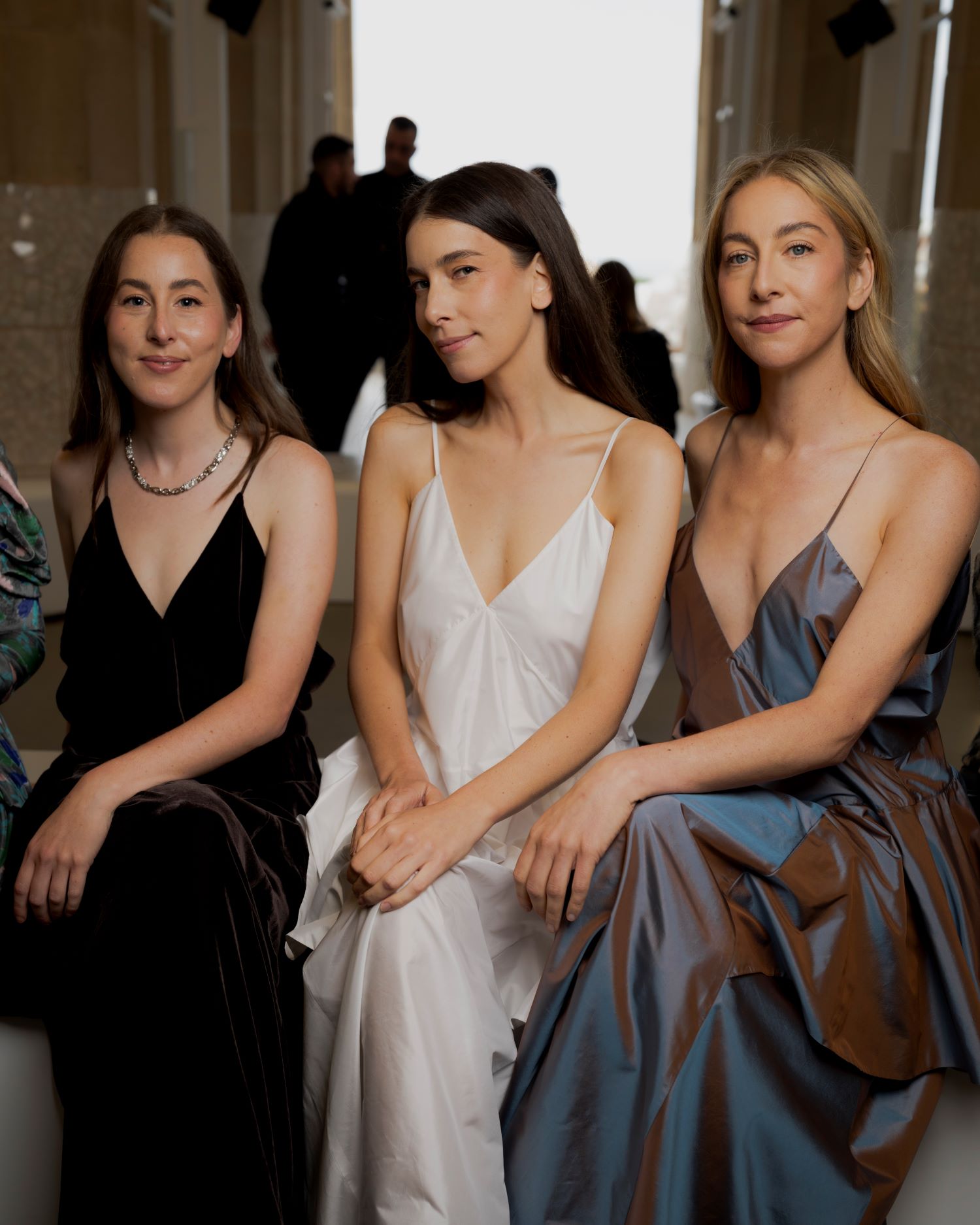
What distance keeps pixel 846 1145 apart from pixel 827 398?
1.07 meters

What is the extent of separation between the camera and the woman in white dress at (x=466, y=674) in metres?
1.56

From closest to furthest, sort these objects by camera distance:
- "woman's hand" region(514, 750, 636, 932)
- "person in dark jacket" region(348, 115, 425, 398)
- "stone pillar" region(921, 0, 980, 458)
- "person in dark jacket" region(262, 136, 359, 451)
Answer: "woman's hand" region(514, 750, 636, 932) < "stone pillar" region(921, 0, 980, 458) < "person in dark jacket" region(348, 115, 425, 398) < "person in dark jacket" region(262, 136, 359, 451)

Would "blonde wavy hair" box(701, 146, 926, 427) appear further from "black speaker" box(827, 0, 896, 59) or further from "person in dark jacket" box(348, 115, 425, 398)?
"black speaker" box(827, 0, 896, 59)

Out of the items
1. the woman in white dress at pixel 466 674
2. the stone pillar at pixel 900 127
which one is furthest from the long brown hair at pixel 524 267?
the stone pillar at pixel 900 127

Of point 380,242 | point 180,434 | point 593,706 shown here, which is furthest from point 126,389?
point 380,242

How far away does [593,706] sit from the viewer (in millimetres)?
1862

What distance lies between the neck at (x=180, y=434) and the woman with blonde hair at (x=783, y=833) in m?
0.82

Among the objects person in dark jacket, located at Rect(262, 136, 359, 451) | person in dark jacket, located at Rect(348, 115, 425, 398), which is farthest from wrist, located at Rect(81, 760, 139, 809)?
person in dark jacket, located at Rect(262, 136, 359, 451)

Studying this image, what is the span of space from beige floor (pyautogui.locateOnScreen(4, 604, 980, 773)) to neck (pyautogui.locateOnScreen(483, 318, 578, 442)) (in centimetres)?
181

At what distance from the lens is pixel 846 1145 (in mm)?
1553

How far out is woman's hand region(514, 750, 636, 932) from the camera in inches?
63.4

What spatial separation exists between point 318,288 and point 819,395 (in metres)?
5.75

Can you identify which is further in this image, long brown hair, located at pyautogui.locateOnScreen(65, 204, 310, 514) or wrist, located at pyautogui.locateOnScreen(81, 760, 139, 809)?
long brown hair, located at pyautogui.locateOnScreen(65, 204, 310, 514)

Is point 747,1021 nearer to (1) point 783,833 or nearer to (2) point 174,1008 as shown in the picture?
(1) point 783,833
